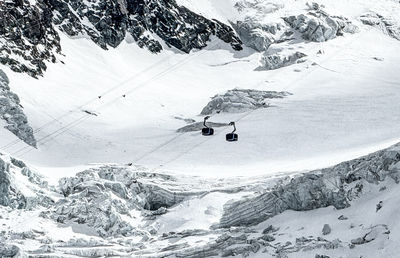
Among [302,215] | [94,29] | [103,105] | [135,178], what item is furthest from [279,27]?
[302,215]

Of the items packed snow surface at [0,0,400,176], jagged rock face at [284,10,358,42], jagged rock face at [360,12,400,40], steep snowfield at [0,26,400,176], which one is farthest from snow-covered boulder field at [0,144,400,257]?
jagged rock face at [360,12,400,40]

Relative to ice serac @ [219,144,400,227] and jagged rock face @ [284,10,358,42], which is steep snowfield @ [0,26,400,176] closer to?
jagged rock face @ [284,10,358,42]

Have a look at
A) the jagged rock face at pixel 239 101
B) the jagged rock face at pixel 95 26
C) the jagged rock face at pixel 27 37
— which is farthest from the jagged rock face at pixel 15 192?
the jagged rock face at pixel 239 101

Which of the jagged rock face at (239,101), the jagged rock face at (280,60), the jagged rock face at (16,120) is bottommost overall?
the jagged rock face at (280,60)

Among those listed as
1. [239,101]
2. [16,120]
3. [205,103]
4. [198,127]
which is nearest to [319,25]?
[205,103]

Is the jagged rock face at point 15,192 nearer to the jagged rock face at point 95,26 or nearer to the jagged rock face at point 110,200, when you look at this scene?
the jagged rock face at point 110,200

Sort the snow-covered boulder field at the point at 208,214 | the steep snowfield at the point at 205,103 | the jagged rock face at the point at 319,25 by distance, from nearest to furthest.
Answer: the snow-covered boulder field at the point at 208,214 < the steep snowfield at the point at 205,103 < the jagged rock face at the point at 319,25
